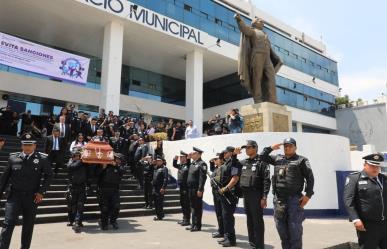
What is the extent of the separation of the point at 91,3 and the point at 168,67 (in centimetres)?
880

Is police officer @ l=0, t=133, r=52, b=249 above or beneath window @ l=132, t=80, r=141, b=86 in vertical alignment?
beneath

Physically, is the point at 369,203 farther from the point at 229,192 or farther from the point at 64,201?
the point at 64,201

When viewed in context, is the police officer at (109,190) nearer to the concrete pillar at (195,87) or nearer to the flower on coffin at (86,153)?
the flower on coffin at (86,153)

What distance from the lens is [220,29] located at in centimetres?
2259

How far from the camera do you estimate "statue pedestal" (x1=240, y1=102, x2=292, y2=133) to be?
9977 millimetres

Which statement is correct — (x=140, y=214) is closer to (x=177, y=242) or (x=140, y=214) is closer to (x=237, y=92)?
(x=177, y=242)

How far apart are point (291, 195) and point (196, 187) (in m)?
3.10

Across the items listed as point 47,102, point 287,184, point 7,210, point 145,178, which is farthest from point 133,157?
point 47,102

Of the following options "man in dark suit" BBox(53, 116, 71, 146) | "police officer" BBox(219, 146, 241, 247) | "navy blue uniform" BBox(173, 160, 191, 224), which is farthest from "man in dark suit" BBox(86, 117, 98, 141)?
"police officer" BBox(219, 146, 241, 247)

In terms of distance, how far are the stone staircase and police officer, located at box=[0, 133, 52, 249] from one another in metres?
2.79

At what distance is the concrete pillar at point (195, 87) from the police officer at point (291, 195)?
1616cm

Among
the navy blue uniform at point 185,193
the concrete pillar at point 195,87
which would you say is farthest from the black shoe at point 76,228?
the concrete pillar at point 195,87

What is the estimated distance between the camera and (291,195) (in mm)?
4484

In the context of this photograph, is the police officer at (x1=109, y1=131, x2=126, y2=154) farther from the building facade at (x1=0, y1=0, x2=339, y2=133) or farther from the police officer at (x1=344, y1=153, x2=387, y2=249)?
the police officer at (x1=344, y1=153, x2=387, y2=249)
